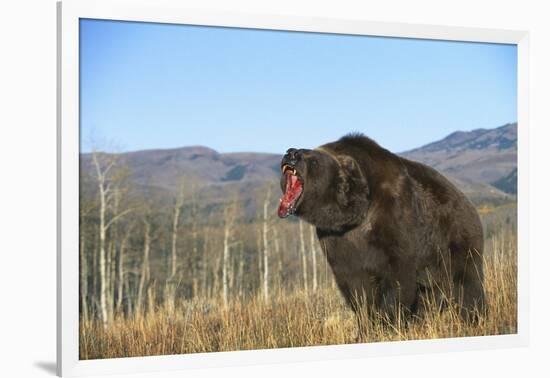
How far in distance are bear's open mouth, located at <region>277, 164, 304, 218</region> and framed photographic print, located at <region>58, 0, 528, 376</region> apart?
12mm

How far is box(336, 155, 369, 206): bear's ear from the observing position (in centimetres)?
703

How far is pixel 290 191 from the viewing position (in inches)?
273

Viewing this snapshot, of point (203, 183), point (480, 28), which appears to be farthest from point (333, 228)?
point (480, 28)

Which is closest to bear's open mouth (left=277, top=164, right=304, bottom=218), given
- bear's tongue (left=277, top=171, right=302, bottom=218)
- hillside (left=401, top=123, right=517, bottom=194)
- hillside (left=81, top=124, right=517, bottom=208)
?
bear's tongue (left=277, top=171, right=302, bottom=218)

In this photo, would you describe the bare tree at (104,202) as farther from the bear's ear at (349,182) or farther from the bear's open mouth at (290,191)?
the bear's ear at (349,182)

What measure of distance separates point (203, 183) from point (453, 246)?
2284mm

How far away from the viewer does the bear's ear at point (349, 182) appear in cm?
703

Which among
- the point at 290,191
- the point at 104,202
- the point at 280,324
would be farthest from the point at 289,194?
the point at 104,202

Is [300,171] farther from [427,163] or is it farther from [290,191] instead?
[427,163]

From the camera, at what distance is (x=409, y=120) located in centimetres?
776

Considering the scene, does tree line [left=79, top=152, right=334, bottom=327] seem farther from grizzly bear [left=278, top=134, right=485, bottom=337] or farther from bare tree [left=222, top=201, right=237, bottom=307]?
grizzly bear [left=278, top=134, right=485, bottom=337]

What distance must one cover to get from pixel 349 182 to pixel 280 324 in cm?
132

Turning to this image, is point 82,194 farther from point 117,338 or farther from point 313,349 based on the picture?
point 313,349

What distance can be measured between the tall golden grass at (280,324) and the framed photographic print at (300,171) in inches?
0.7
